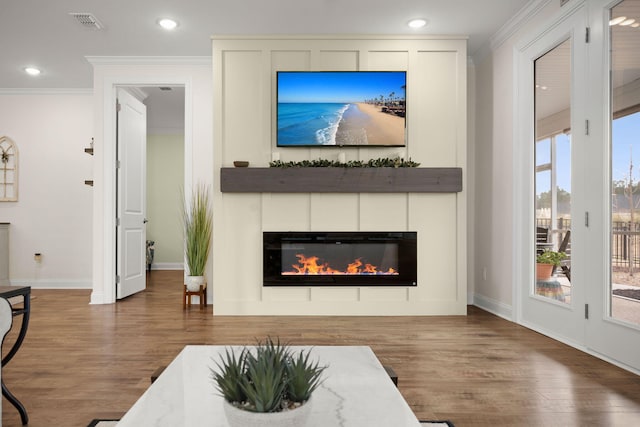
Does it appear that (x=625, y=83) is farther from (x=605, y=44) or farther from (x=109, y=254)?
(x=109, y=254)

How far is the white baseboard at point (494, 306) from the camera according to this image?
13.4ft

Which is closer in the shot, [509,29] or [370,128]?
[509,29]

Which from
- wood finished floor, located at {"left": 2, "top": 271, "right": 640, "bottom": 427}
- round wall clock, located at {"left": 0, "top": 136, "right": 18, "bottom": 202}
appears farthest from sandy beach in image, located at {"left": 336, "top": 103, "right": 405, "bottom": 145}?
round wall clock, located at {"left": 0, "top": 136, "right": 18, "bottom": 202}

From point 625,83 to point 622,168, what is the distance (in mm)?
547

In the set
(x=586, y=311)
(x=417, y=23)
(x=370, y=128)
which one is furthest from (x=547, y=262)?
(x=417, y=23)

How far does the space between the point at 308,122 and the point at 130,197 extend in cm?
264

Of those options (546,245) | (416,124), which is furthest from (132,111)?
(546,245)

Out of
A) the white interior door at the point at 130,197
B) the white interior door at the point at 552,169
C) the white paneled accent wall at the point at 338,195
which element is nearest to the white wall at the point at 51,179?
the white interior door at the point at 130,197

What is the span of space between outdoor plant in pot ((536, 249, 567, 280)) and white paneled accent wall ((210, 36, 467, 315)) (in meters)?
0.74

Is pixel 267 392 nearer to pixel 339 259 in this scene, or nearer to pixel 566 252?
pixel 566 252

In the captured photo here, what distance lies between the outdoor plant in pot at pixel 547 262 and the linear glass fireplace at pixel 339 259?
3.62 ft

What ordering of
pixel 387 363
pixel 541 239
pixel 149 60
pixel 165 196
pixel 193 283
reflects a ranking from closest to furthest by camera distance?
pixel 387 363, pixel 541 239, pixel 193 283, pixel 149 60, pixel 165 196

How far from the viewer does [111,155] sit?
16.4ft

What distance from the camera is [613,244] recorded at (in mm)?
2834
